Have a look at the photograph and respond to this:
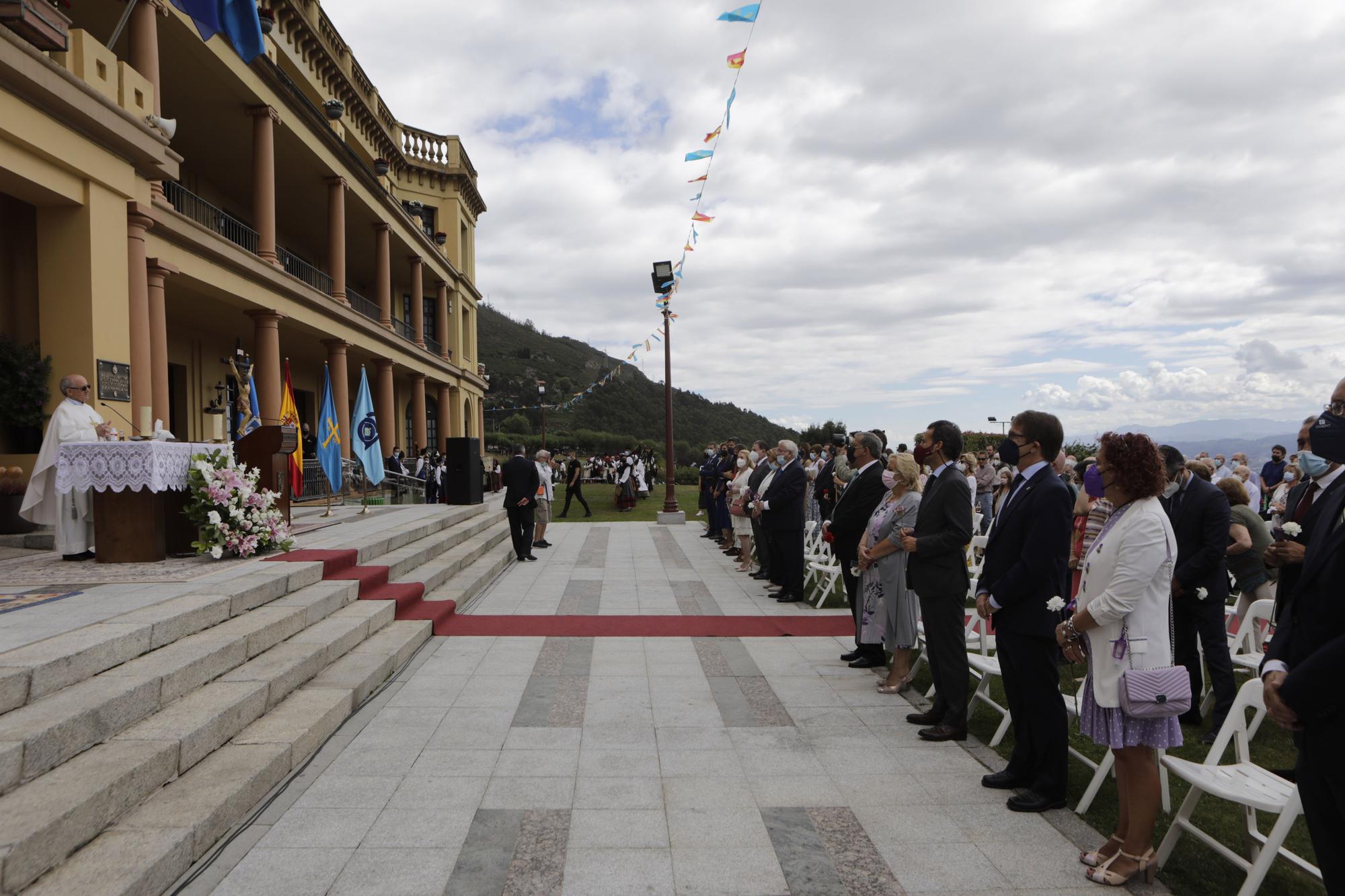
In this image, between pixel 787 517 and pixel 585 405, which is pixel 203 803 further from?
pixel 585 405

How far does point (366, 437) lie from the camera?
553 inches

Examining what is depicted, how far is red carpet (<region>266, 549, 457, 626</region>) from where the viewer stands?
7992 mm

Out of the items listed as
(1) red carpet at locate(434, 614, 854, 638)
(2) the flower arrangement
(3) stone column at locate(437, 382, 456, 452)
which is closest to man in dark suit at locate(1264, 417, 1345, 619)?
(1) red carpet at locate(434, 614, 854, 638)

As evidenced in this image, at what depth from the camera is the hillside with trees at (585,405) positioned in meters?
63.8

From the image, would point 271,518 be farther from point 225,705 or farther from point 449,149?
point 449,149

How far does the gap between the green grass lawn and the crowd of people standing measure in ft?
52.7

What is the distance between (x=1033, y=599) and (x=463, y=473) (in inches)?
649

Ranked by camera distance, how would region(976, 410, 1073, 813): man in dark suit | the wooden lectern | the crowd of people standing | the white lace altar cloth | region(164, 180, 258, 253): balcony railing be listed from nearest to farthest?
the crowd of people standing → region(976, 410, 1073, 813): man in dark suit → the white lace altar cloth → the wooden lectern → region(164, 180, 258, 253): balcony railing

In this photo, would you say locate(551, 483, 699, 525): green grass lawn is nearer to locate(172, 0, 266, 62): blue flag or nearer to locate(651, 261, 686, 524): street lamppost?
locate(651, 261, 686, 524): street lamppost

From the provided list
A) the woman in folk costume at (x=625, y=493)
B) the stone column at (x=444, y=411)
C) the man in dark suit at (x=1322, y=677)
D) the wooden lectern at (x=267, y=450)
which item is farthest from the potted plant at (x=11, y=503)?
the stone column at (x=444, y=411)

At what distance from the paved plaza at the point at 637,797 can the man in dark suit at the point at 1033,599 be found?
29 centimetres

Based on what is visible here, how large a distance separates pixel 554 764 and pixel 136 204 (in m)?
10.9

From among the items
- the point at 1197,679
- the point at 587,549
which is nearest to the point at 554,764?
the point at 1197,679

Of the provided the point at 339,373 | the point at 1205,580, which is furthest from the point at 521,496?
the point at 339,373
